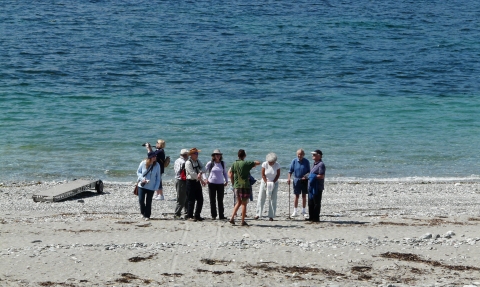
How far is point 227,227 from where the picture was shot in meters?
15.4

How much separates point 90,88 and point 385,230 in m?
25.6

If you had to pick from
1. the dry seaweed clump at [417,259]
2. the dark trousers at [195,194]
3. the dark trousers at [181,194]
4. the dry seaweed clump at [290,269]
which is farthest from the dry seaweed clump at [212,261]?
the dark trousers at [181,194]

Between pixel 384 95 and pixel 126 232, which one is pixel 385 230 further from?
pixel 384 95

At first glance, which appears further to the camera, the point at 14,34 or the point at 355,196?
the point at 14,34

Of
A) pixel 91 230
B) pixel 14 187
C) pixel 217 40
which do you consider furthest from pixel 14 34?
pixel 91 230

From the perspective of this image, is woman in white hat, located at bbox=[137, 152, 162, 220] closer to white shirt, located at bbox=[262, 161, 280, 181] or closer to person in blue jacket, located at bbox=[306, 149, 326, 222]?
white shirt, located at bbox=[262, 161, 280, 181]

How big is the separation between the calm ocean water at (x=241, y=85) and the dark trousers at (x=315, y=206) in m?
7.90

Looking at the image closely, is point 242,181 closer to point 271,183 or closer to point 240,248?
point 271,183

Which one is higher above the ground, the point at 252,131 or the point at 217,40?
the point at 217,40

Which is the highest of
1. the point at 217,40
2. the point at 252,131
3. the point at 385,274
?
the point at 217,40

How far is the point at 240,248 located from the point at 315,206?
3.23 metres

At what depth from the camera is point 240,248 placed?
13.4 meters

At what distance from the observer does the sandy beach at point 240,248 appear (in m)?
11.8

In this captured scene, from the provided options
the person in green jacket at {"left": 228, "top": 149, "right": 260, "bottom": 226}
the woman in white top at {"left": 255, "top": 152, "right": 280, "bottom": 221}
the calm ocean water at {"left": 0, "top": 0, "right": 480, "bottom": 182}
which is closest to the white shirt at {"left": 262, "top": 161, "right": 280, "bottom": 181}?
the woman in white top at {"left": 255, "top": 152, "right": 280, "bottom": 221}
